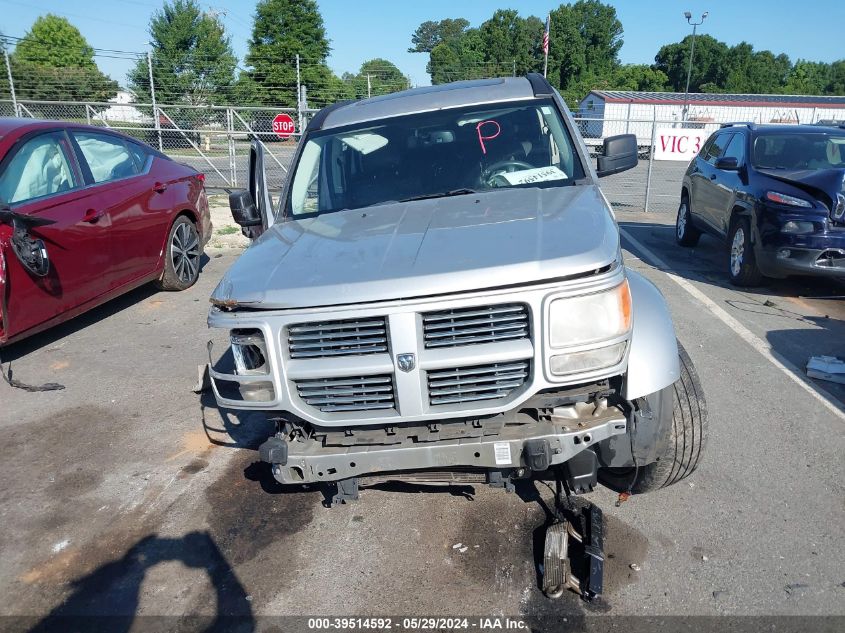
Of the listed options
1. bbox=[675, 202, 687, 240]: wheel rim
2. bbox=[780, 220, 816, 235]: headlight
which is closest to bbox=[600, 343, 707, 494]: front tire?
bbox=[780, 220, 816, 235]: headlight

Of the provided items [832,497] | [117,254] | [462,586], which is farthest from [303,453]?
[117,254]

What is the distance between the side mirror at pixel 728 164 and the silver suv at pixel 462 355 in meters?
5.53

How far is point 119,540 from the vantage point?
11.5ft

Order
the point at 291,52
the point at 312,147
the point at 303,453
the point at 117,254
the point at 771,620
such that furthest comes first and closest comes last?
the point at 291,52 → the point at 117,254 → the point at 312,147 → the point at 303,453 → the point at 771,620

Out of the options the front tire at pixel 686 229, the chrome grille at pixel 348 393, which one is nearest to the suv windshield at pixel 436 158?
the chrome grille at pixel 348 393

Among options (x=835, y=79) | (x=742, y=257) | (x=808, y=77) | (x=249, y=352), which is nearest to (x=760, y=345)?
(x=742, y=257)

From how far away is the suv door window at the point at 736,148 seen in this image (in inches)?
332

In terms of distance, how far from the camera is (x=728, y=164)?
8305mm

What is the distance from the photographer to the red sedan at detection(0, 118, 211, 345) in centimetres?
536

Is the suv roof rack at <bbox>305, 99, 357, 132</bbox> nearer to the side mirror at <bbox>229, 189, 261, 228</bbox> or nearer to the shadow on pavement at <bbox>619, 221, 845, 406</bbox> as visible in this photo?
the side mirror at <bbox>229, 189, 261, 228</bbox>

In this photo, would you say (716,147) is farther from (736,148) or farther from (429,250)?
(429,250)

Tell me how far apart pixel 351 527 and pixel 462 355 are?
49.9 inches

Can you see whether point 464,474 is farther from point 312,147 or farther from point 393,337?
point 312,147

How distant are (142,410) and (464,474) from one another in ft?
9.24
